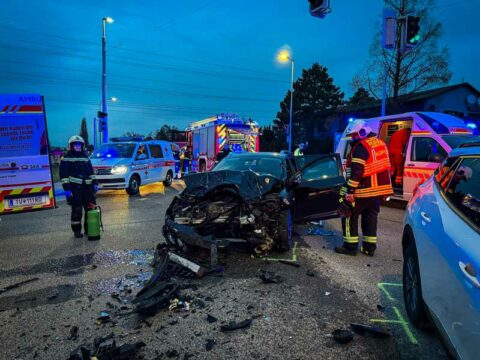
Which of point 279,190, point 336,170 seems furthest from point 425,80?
point 279,190

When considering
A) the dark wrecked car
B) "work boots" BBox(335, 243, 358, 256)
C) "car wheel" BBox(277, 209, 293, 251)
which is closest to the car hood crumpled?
the dark wrecked car

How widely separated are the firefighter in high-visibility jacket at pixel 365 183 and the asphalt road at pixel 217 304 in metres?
0.43

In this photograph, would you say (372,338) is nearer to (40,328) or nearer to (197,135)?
(40,328)

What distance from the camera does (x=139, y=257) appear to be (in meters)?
5.70

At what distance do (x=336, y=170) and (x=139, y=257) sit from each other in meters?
3.75

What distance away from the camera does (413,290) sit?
11.3 feet

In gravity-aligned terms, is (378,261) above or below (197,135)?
below

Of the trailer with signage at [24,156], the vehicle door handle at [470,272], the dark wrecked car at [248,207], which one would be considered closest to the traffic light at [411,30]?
the dark wrecked car at [248,207]

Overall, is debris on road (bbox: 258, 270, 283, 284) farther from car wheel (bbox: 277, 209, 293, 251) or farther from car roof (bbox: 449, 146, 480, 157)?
car roof (bbox: 449, 146, 480, 157)

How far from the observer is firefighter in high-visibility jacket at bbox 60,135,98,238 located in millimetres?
6887

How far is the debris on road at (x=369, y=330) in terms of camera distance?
10.8ft

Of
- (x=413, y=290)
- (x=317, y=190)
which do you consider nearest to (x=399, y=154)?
(x=317, y=190)

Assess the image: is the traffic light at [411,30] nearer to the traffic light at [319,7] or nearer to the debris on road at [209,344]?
the traffic light at [319,7]

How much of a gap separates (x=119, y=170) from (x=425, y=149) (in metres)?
9.00
